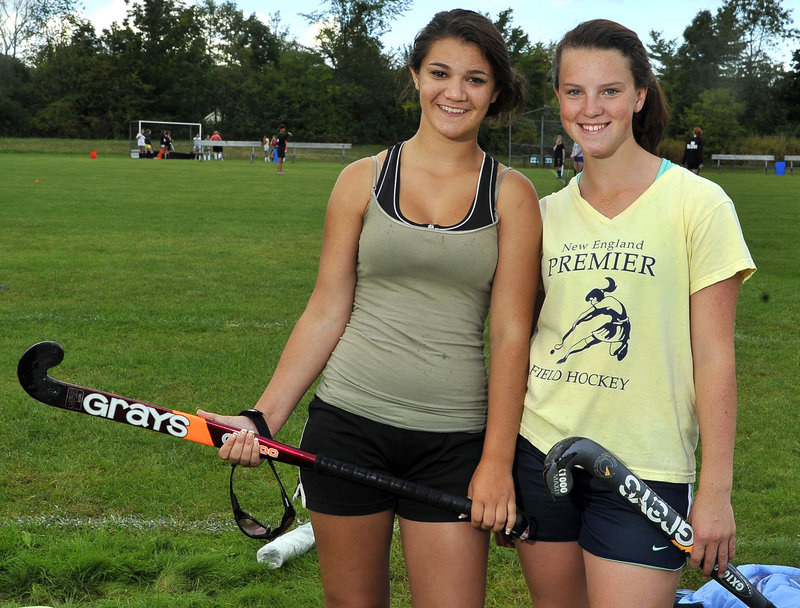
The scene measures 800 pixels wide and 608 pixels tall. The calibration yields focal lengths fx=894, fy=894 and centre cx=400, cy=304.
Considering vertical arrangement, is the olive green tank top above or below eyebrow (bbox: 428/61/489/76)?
below

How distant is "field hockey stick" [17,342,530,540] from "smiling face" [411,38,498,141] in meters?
0.95

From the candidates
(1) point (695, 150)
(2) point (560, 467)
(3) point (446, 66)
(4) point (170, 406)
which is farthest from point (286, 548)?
(1) point (695, 150)

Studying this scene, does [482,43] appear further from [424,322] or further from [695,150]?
[695,150]

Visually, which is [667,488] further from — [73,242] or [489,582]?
[73,242]

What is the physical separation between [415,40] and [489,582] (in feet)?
7.50

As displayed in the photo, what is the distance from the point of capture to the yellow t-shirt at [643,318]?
2.16 metres

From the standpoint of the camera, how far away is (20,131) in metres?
58.3

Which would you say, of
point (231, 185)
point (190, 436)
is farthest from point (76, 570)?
point (231, 185)

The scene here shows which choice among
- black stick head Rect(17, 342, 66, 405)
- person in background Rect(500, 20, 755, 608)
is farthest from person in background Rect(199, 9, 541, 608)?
black stick head Rect(17, 342, 66, 405)

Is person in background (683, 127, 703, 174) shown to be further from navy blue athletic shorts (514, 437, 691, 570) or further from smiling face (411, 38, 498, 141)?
navy blue athletic shorts (514, 437, 691, 570)

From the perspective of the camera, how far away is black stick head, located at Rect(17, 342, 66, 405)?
2365mm

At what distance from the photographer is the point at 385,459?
7.95ft

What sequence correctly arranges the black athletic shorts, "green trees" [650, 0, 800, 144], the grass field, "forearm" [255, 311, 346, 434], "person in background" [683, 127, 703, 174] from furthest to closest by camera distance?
"green trees" [650, 0, 800, 144]
"person in background" [683, 127, 703, 174]
the grass field
"forearm" [255, 311, 346, 434]
the black athletic shorts

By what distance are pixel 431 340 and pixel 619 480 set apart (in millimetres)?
606
